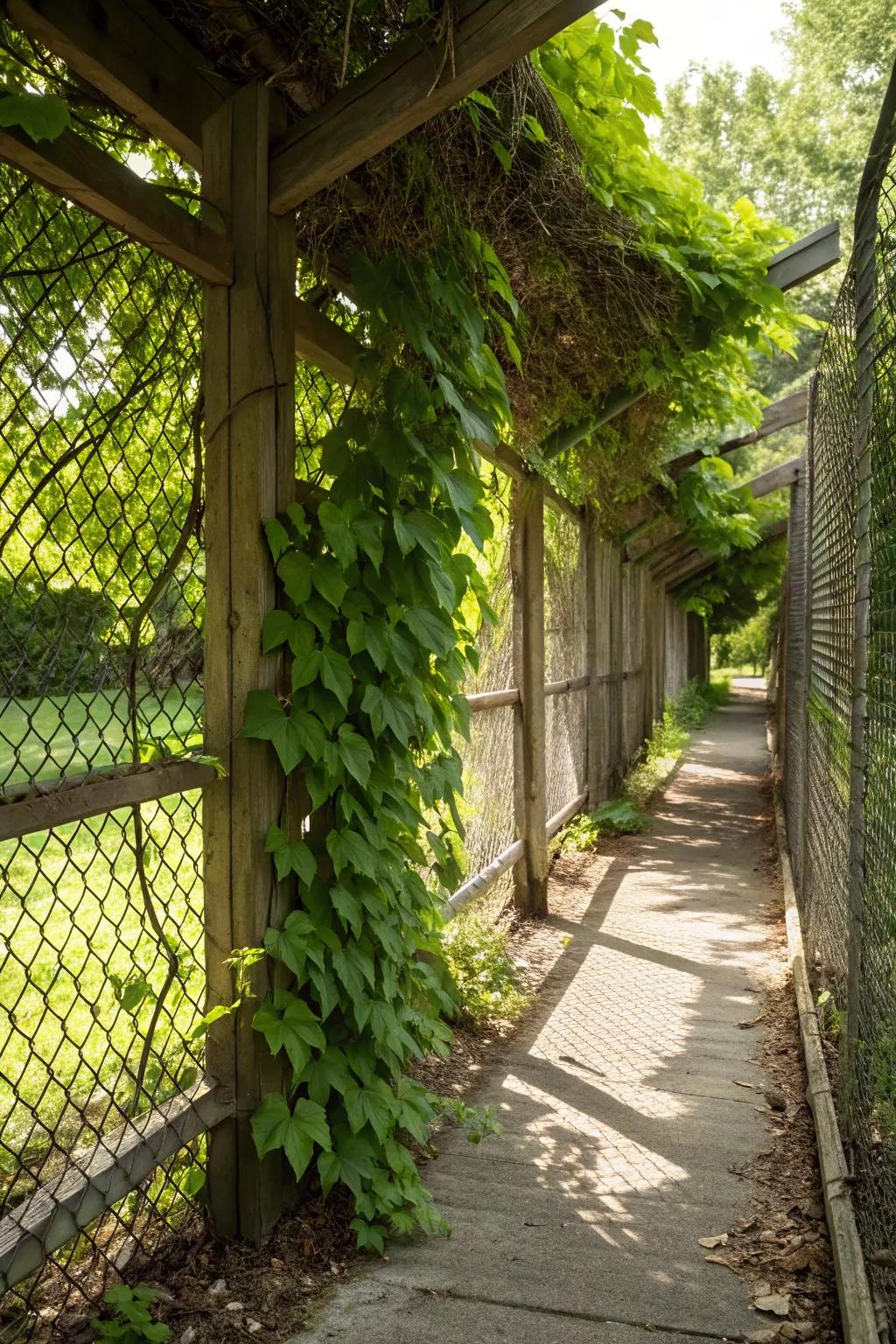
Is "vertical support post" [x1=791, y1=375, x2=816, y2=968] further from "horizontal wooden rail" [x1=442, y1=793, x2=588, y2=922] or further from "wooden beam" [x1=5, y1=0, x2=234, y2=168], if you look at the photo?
"wooden beam" [x1=5, y1=0, x2=234, y2=168]

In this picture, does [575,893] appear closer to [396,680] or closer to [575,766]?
[575,766]

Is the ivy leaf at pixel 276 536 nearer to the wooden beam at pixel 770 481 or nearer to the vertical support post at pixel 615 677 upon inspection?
the vertical support post at pixel 615 677

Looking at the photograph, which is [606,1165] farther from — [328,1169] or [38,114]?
[38,114]

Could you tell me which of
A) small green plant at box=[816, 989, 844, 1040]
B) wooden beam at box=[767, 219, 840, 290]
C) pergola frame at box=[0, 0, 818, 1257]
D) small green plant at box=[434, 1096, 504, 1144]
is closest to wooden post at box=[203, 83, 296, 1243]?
pergola frame at box=[0, 0, 818, 1257]

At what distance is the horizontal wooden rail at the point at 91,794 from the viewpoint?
81.0 inches

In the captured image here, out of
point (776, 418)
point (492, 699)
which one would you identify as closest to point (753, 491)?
point (776, 418)

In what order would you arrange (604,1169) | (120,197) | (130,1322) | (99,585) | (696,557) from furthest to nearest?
(696,557)
(604,1169)
(99,585)
(130,1322)
(120,197)

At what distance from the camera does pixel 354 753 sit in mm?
2822

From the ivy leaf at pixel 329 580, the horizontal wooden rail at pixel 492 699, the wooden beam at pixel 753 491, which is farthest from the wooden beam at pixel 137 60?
the wooden beam at pixel 753 491

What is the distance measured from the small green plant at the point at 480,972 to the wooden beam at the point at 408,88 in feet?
10.4

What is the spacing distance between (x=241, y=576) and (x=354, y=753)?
541mm

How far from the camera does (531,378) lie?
523 cm

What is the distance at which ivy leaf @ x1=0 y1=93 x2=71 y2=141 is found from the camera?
1804 mm

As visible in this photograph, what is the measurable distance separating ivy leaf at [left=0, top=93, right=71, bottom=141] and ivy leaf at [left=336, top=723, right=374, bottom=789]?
4.93 feet
